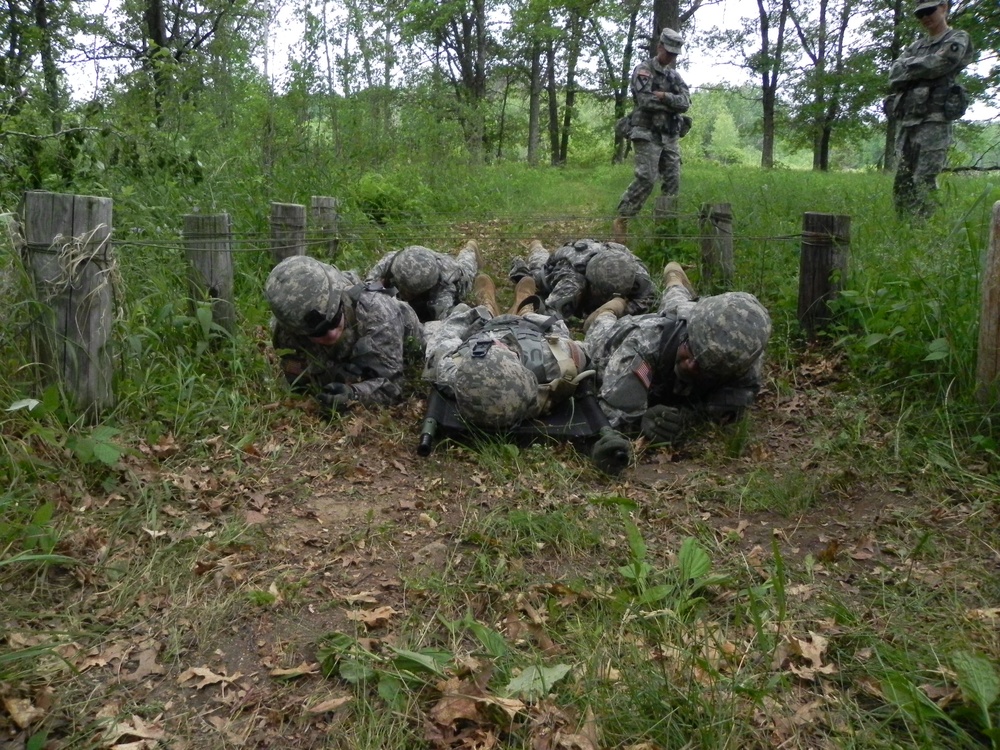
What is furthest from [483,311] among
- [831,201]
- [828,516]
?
[831,201]

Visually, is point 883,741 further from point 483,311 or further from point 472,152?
point 472,152

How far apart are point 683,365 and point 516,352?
3.29 ft

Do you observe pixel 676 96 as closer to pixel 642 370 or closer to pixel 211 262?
pixel 642 370

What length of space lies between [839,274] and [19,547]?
16.3 feet

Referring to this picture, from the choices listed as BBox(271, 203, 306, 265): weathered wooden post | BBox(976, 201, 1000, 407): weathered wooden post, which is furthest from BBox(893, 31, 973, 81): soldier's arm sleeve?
BBox(271, 203, 306, 265): weathered wooden post

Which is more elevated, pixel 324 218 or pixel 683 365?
pixel 324 218

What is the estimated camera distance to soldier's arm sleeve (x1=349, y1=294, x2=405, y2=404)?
5.02 m

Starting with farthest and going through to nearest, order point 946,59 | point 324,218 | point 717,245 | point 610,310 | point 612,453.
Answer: point 946,59, point 324,218, point 717,245, point 610,310, point 612,453

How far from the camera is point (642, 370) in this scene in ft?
15.5

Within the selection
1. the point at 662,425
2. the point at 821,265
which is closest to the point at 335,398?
the point at 662,425

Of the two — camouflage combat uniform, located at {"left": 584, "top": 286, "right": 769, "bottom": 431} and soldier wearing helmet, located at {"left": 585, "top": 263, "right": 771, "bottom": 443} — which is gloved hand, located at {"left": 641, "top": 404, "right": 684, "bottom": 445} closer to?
soldier wearing helmet, located at {"left": 585, "top": 263, "right": 771, "bottom": 443}

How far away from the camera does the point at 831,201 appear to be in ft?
26.9

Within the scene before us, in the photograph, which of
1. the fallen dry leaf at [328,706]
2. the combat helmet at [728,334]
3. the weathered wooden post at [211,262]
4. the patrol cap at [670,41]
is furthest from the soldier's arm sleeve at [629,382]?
the patrol cap at [670,41]

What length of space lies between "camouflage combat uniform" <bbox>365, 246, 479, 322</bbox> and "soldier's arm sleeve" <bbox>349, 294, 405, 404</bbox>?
104 centimetres
